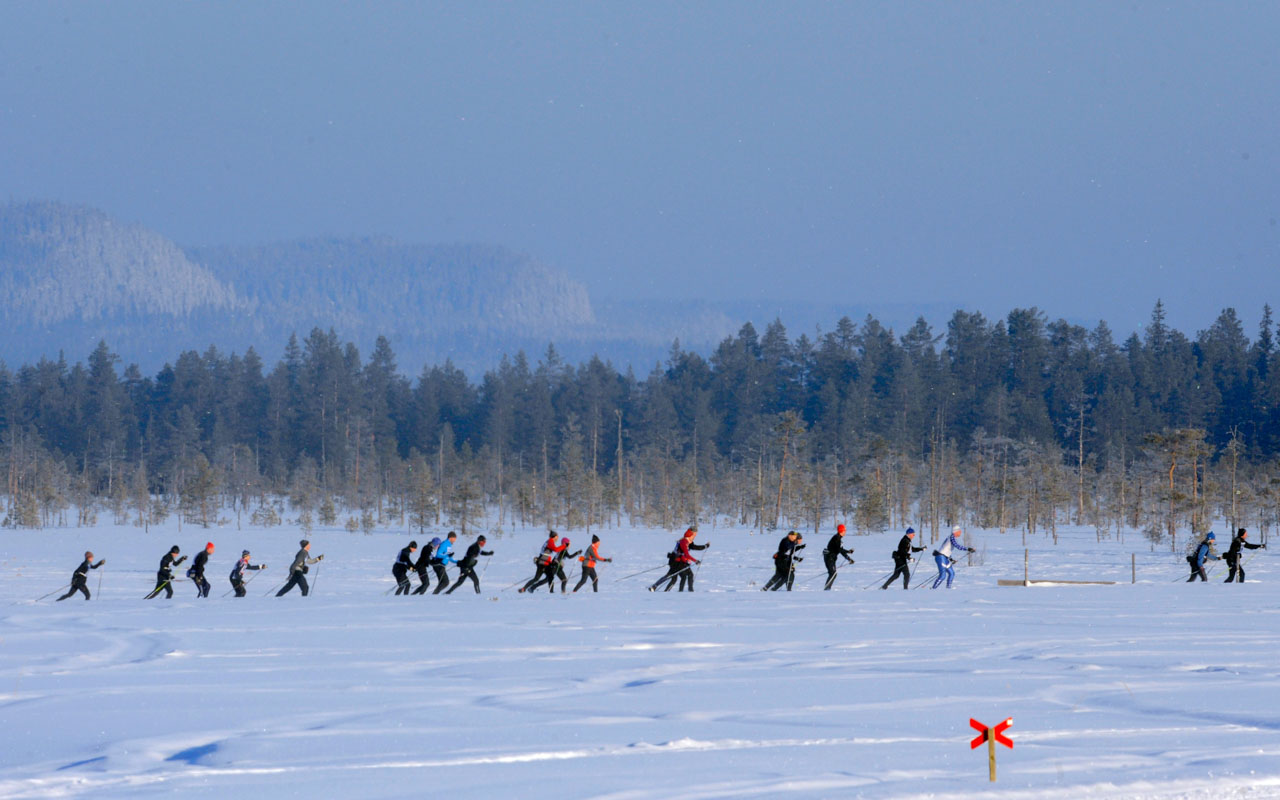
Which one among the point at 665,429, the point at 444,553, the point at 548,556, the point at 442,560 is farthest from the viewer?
the point at 665,429

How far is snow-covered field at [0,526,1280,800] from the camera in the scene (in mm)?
7083

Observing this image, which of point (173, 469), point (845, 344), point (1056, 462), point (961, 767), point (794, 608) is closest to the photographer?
point (961, 767)

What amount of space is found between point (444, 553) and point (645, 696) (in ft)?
43.4

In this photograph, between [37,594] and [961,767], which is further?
[37,594]

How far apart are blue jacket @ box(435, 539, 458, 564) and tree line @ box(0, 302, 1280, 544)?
35717 millimetres

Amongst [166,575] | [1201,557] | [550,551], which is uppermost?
[550,551]

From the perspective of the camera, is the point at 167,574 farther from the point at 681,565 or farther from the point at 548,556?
the point at 681,565

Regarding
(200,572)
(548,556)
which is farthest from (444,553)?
(200,572)

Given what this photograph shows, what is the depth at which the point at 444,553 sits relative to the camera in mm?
22719

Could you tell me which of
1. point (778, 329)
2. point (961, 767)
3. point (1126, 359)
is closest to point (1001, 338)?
point (1126, 359)

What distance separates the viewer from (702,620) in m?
16.5

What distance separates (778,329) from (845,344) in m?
7.00

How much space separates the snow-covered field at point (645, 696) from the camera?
7.08 meters

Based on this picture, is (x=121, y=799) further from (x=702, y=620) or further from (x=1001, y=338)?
(x=1001, y=338)
